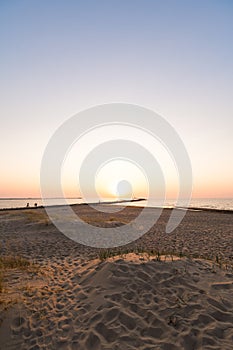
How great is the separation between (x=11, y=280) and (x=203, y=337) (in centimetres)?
582

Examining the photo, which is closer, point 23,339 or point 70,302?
point 23,339

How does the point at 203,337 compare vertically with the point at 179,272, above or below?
below

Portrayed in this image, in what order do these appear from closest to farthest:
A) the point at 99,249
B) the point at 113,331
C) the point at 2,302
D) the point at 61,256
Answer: the point at 113,331 < the point at 2,302 < the point at 61,256 < the point at 99,249

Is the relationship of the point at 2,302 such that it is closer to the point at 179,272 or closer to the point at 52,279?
the point at 52,279

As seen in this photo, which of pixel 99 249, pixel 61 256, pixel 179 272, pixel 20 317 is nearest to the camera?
pixel 20 317

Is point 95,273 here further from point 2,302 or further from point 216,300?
point 216,300

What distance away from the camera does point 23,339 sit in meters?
4.98

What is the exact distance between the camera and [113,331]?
4.92 metres

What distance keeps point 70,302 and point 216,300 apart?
11.4ft

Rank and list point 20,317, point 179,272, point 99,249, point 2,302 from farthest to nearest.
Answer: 1. point 99,249
2. point 179,272
3. point 2,302
4. point 20,317

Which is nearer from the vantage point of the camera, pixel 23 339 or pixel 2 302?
pixel 23 339

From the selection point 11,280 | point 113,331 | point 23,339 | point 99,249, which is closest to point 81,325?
point 113,331

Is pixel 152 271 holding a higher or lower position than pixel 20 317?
higher

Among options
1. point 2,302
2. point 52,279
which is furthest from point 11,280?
point 2,302
